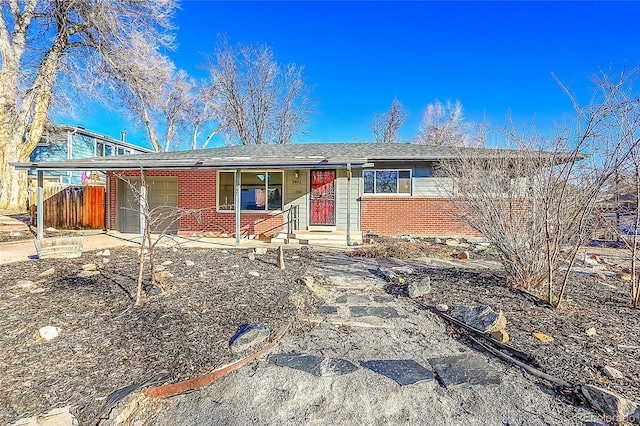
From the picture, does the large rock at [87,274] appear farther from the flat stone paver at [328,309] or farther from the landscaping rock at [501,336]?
the landscaping rock at [501,336]

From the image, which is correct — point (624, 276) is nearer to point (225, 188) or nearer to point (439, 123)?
point (225, 188)

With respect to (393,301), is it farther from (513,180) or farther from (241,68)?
(241,68)

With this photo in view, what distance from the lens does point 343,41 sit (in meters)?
A: 15.5

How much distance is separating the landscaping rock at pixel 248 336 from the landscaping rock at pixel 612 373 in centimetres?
268

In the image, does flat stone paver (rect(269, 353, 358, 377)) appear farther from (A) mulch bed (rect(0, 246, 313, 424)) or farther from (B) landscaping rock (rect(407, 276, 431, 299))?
(B) landscaping rock (rect(407, 276, 431, 299))

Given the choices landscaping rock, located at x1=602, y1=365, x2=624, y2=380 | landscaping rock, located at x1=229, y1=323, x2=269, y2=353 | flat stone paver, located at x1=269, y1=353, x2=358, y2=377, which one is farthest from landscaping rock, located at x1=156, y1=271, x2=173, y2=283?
landscaping rock, located at x1=602, y1=365, x2=624, y2=380

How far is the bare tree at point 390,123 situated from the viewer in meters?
26.3

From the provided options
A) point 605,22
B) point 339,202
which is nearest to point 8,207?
point 339,202

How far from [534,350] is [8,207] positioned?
18.5 metres

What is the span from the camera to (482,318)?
10.1 ft

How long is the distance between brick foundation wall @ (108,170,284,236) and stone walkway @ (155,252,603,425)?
273 inches

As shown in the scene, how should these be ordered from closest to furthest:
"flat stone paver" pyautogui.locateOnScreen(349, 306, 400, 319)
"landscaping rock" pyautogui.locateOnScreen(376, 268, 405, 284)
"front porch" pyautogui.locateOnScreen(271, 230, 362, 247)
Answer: "flat stone paver" pyautogui.locateOnScreen(349, 306, 400, 319)
"landscaping rock" pyautogui.locateOnScreen(376, 268, 405, 284)
"front porch" pyautogui.locateOnScreen(271, 230, 362, 247)

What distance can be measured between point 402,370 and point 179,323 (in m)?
2.16

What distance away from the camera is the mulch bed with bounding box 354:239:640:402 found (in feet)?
7.68
